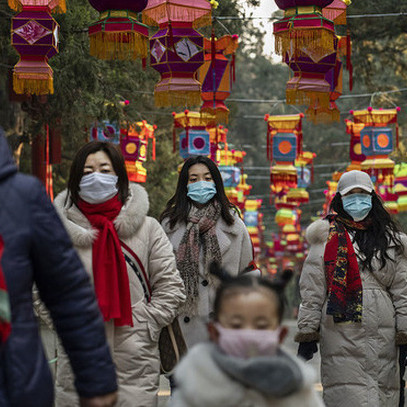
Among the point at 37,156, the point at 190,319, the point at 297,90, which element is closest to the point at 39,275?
the point at 190,319

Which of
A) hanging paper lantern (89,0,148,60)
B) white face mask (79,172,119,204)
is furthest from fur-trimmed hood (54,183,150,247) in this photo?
hanging paper lantern (89,0,148,60)

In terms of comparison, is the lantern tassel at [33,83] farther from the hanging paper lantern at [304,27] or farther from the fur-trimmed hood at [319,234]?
the fur-trimmed hood at [319,234]

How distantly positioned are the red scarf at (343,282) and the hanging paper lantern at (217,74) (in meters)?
6.39

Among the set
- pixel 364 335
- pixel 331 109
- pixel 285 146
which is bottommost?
pixel 364 335

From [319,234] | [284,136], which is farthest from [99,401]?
[284,136]

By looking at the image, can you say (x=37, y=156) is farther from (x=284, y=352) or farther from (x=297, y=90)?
(x=284, y=352)

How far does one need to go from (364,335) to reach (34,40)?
4187 mm

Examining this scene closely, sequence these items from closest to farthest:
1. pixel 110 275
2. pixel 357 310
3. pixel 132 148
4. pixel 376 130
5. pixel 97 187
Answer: pixel 110 275
pixel 97 187
pixel 357 310
pixel 132 148
pixel 376 130

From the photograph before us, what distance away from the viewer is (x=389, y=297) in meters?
7.60

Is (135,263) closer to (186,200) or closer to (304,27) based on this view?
(186,200)

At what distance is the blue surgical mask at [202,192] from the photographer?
25.9ft

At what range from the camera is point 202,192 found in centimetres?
789

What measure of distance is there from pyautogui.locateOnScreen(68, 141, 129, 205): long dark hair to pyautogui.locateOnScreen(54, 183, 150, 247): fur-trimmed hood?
59 mm

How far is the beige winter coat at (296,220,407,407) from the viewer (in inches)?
294
